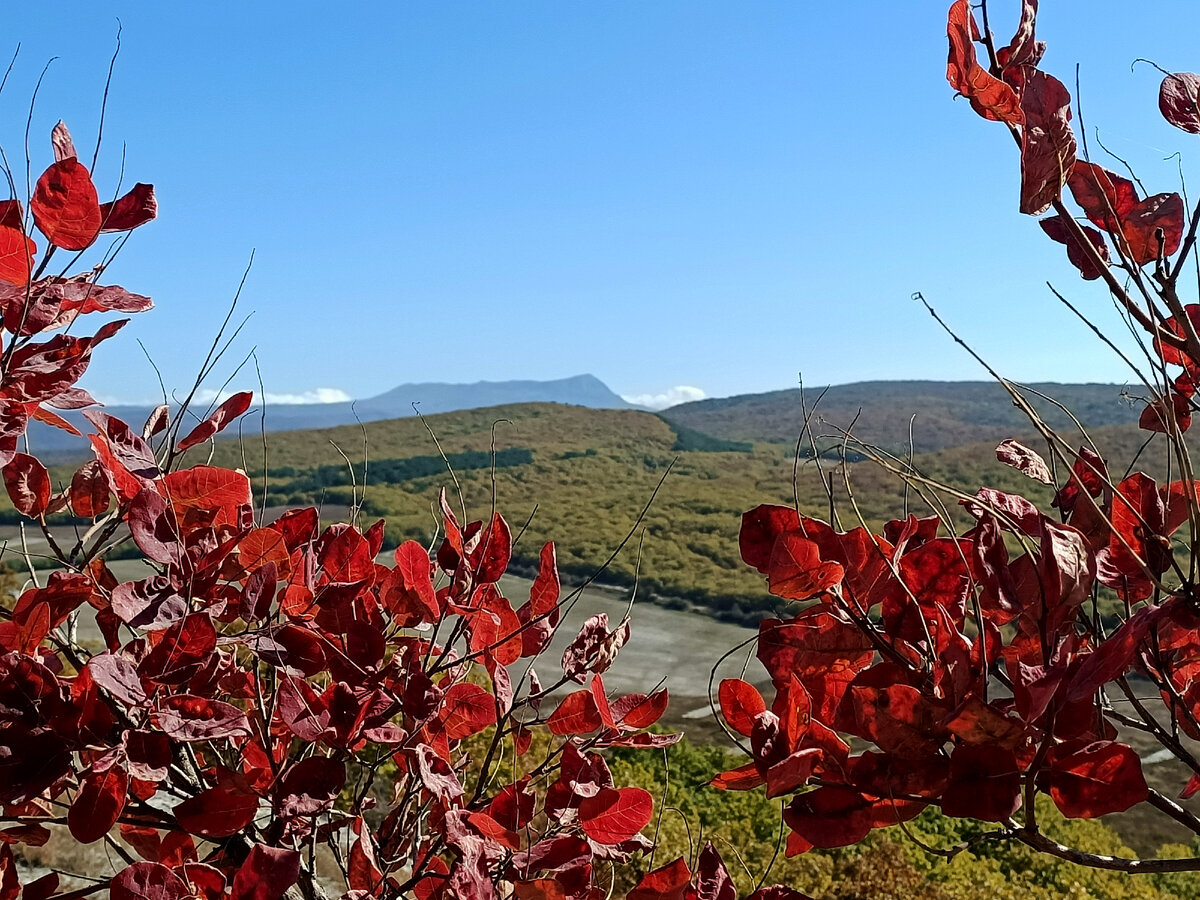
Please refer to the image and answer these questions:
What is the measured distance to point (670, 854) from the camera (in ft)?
12.0

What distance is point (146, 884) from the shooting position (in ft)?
2.74

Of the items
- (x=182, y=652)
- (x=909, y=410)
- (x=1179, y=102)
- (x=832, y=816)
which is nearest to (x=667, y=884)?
(x=832, y=816)

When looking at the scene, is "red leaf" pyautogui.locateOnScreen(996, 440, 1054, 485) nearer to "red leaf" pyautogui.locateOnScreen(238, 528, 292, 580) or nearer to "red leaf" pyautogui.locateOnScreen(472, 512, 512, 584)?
"red leaf" pyautogui.locateOnScreen(472, 512, 512, 584)

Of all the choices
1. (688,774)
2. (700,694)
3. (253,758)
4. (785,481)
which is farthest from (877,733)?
(785,481)

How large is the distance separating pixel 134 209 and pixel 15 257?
0.56 ft

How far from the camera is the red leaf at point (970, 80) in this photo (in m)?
0.66

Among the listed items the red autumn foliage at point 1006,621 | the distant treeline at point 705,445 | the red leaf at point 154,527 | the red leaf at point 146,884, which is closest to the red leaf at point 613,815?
the red autumn foliage at point 1006,621

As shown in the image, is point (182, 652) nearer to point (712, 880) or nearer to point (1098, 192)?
point (712, 880)

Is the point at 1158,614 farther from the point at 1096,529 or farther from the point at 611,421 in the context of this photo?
the point at 611,421

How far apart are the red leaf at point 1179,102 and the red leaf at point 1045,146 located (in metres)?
0.25

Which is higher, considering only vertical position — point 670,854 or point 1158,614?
point 1158,614

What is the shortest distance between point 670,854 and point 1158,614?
3432 mm

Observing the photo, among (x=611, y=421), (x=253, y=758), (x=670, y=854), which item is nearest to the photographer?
(x=253, y=758)

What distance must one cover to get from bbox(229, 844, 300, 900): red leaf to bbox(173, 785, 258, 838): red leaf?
81 mm
